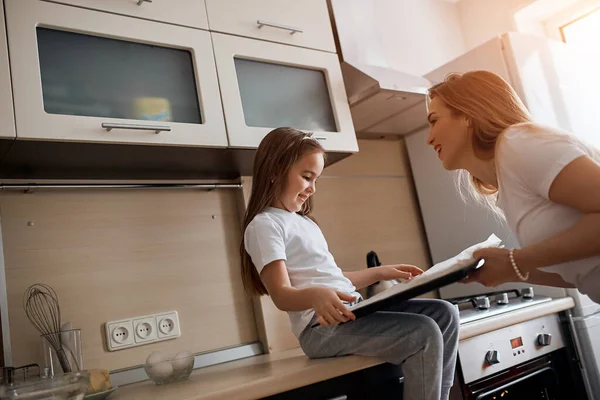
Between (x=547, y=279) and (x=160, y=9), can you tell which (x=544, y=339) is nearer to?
(x=547, y=279)

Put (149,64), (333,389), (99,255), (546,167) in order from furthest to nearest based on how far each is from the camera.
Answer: (99,255) < (149,64) < (333,389) < (546,167)

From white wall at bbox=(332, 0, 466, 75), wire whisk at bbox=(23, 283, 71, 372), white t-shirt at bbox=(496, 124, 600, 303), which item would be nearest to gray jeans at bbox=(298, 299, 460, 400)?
white t-shirt at bbox=(496, 124, 600, 303)

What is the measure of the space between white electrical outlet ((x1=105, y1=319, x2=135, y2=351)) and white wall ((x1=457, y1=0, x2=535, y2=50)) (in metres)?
1.97

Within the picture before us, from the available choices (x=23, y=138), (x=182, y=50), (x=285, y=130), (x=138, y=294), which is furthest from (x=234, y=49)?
(x=138, y=294)

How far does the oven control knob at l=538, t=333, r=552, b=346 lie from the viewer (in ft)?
5.31

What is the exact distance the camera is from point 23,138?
1.13 meters

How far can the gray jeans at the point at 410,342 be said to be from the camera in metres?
1.12

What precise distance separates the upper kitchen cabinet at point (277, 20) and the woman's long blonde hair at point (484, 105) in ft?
1.88

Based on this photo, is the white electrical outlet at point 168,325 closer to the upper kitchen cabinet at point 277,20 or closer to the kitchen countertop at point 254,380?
the kitchen countertop at point 254,380

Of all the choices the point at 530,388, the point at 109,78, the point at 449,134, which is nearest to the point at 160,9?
the point at 109,78

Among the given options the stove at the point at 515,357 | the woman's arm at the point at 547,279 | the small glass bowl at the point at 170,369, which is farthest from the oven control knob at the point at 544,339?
the small glass bowl at the point at 170,369

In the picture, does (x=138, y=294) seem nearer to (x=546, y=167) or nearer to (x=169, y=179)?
(x=169, y=179)

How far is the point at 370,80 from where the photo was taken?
5.82 ft

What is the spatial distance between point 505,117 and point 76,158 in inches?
39.4
